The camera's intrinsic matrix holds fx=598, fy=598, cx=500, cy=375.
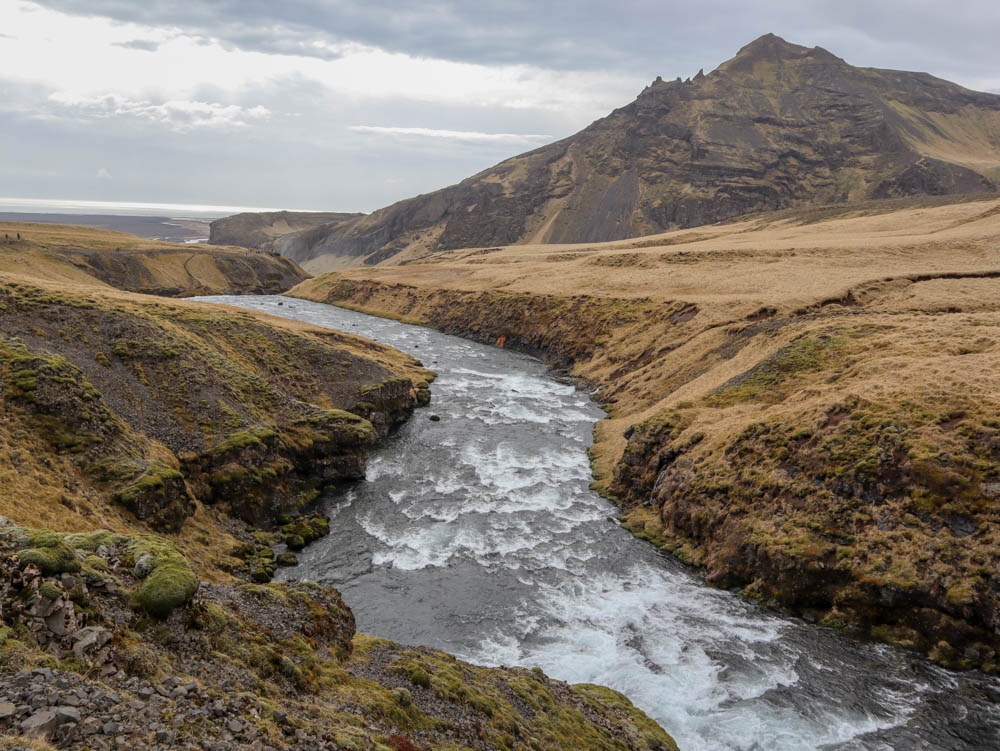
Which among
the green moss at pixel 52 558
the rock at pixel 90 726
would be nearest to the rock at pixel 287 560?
the green moss at pixel 52 558

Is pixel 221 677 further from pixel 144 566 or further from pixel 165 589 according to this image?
pixel 144 566

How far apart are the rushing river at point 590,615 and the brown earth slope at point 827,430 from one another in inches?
87.2

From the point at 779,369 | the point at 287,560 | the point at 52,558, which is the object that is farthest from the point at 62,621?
the point at 779,369

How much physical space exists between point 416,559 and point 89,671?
23.1 m

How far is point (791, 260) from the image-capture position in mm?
94750

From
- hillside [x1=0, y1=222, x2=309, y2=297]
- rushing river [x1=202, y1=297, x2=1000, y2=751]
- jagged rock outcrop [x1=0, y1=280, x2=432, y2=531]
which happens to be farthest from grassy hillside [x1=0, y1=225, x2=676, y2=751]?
hillside [x1=0, y1=222, x2=309, y2=297]

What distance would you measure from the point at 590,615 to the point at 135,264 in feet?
472

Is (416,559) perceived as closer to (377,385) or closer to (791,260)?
(377,385)

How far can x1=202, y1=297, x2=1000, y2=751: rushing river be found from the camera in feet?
73.3

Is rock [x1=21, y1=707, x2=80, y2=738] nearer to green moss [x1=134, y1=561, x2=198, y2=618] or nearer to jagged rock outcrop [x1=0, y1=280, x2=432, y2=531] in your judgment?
green moss [x1=134, y1=561, x2=198, y2=618]

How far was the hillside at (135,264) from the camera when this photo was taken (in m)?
111

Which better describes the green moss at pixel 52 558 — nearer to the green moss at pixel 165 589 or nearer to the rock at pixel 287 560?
the green moss at pixel 165 589

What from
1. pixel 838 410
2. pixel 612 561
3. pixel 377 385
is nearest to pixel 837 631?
pixel 612 561

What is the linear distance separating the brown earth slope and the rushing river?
87.2 inches
